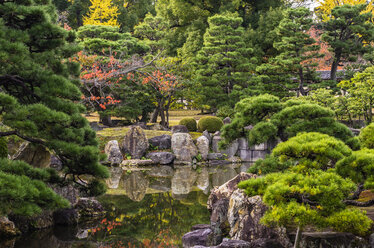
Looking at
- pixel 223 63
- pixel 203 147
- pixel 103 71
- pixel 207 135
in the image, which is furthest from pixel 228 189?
pixel 223 63

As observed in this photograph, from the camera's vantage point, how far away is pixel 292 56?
2058 cm

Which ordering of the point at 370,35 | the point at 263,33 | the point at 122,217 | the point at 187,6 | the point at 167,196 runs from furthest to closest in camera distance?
1. the point at 187,6
2. the point at 263,33
3. the point at 370,35
4. the point at 167,196
5. the point at 122,217

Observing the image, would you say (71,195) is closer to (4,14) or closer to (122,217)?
(122,217)

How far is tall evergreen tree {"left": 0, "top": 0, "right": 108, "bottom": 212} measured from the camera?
192 inches

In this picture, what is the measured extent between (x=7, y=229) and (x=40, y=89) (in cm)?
323

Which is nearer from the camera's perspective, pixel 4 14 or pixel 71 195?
pixel 4 14

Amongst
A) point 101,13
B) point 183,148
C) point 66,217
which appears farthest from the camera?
point 101,13

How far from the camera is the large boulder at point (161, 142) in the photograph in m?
17.7

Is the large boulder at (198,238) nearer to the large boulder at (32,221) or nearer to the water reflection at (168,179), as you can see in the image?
the large boulder at (32,221)

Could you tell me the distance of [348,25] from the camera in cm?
2048

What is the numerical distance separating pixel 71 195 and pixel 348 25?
17838 millimetres

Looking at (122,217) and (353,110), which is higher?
(353,110)

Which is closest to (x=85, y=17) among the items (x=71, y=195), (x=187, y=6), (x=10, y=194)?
(x=187, y=6)

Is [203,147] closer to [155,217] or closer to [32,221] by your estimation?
[155,217]
